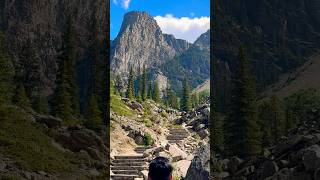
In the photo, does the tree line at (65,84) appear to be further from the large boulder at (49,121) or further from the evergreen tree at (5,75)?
the large boulder at (49,121)

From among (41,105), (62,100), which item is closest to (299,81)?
(62,100)

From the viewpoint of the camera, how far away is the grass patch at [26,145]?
23375 millimetres

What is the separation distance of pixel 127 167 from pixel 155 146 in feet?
37.0

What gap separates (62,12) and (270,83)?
1261 centimetres

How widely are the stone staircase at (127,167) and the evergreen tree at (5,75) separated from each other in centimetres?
1270

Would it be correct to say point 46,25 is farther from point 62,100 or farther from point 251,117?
point 251,117

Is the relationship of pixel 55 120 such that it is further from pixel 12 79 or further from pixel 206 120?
pixel 206 120

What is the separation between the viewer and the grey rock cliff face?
25172mm

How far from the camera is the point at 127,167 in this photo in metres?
36.9

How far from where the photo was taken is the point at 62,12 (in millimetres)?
25984

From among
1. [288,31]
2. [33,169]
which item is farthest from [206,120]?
[33,169]

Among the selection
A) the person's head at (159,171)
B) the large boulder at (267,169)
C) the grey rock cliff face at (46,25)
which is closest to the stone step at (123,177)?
the grey rock cliff face at (46,25)

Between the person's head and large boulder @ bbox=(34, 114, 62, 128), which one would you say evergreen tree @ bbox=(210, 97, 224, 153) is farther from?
the person's head

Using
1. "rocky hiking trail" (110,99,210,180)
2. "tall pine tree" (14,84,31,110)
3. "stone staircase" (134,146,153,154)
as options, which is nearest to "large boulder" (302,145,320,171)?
"rocky hiking trail" (110,99,210,180)
